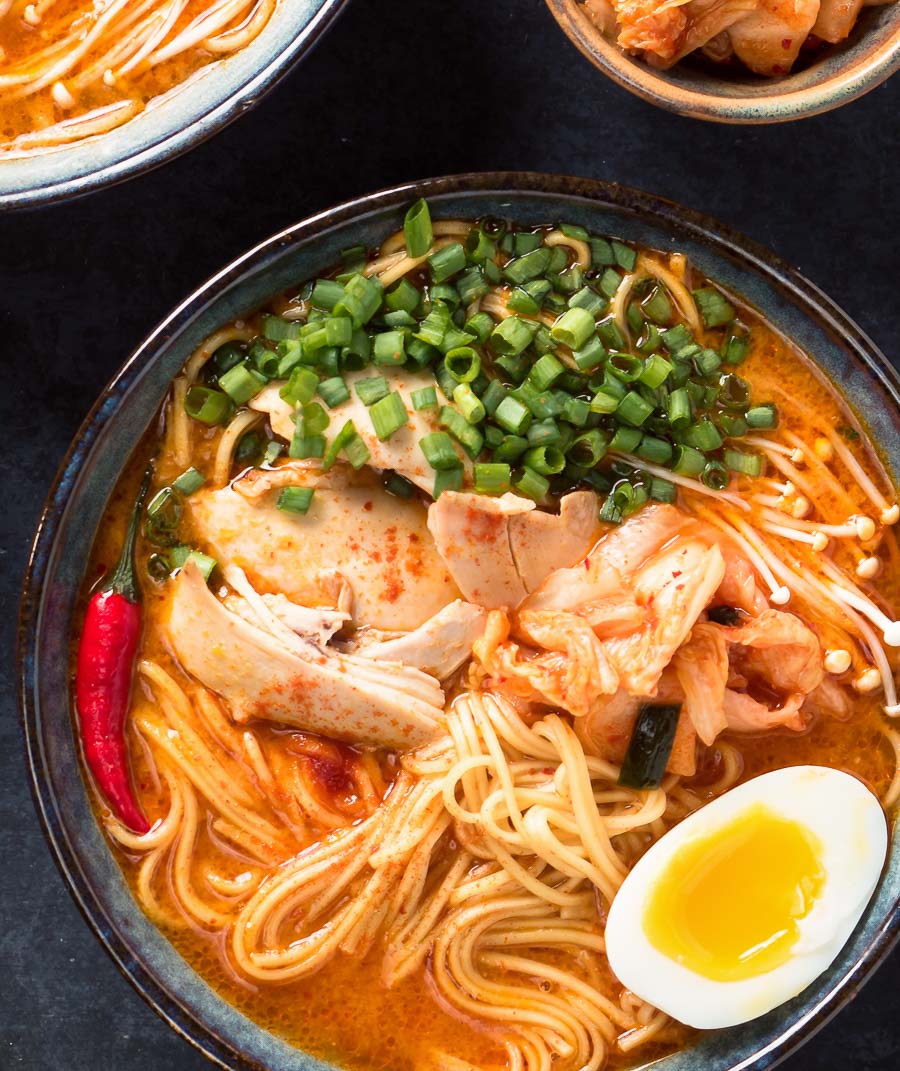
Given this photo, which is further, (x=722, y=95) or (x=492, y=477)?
(x=492, y=477)

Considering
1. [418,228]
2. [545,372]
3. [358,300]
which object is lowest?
[545,372]

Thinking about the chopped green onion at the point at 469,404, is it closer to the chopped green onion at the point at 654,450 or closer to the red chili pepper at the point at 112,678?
the chopped green onion at the point at 654,450

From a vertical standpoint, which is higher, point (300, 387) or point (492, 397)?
point (300, 387)

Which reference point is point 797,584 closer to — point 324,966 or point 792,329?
point 792,329

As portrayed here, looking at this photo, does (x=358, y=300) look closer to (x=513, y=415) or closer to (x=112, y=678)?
(x=513, y=415)

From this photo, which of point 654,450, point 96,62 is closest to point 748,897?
point 654,450

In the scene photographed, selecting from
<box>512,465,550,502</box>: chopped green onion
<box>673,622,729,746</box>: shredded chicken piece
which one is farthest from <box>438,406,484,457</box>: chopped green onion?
<box>673,622,729,746</box>: shredded chicken piece
